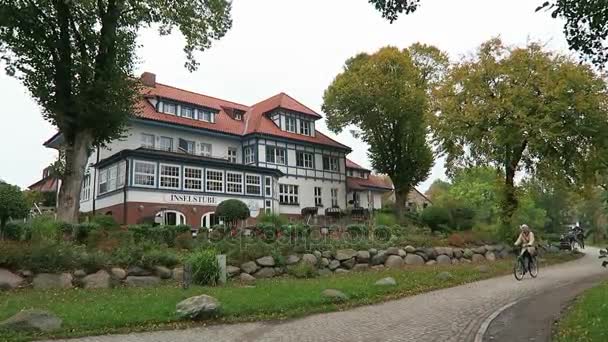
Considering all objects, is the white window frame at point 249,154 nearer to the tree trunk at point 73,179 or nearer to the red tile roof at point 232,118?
the red tile roof at point 232,118

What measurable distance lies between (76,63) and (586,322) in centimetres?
2002

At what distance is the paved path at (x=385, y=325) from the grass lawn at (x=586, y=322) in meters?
1.55

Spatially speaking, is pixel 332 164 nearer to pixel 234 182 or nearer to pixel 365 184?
pixel 365 184

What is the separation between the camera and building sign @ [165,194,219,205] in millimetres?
30778

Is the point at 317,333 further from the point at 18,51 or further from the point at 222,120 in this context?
the point at 222,120

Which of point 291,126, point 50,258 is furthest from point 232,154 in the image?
point 50,258

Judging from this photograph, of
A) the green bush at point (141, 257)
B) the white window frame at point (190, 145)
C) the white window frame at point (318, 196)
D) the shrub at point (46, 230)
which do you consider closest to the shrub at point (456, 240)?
the green bush at point (141, 257)

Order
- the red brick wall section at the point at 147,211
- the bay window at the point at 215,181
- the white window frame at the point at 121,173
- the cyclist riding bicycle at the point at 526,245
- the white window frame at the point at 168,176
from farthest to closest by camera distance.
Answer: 1. the bay window at the point at 215,181
2. the white window frame at the point at 168,176
3. the white window frame at the point at 121,173
4. the red brick wall section at the point at 147,211
5. the cyclist riding bicycle at the point at 526,245

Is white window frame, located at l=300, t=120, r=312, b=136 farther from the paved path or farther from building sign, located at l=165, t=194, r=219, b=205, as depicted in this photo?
the paved path

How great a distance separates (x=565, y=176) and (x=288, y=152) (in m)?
21.8

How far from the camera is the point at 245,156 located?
4119 cm

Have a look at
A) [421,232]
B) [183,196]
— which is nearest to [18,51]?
[183,196]

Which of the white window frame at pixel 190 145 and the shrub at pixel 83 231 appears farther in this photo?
the white window frame at pixel 190 145

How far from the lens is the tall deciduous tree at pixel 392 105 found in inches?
1635
